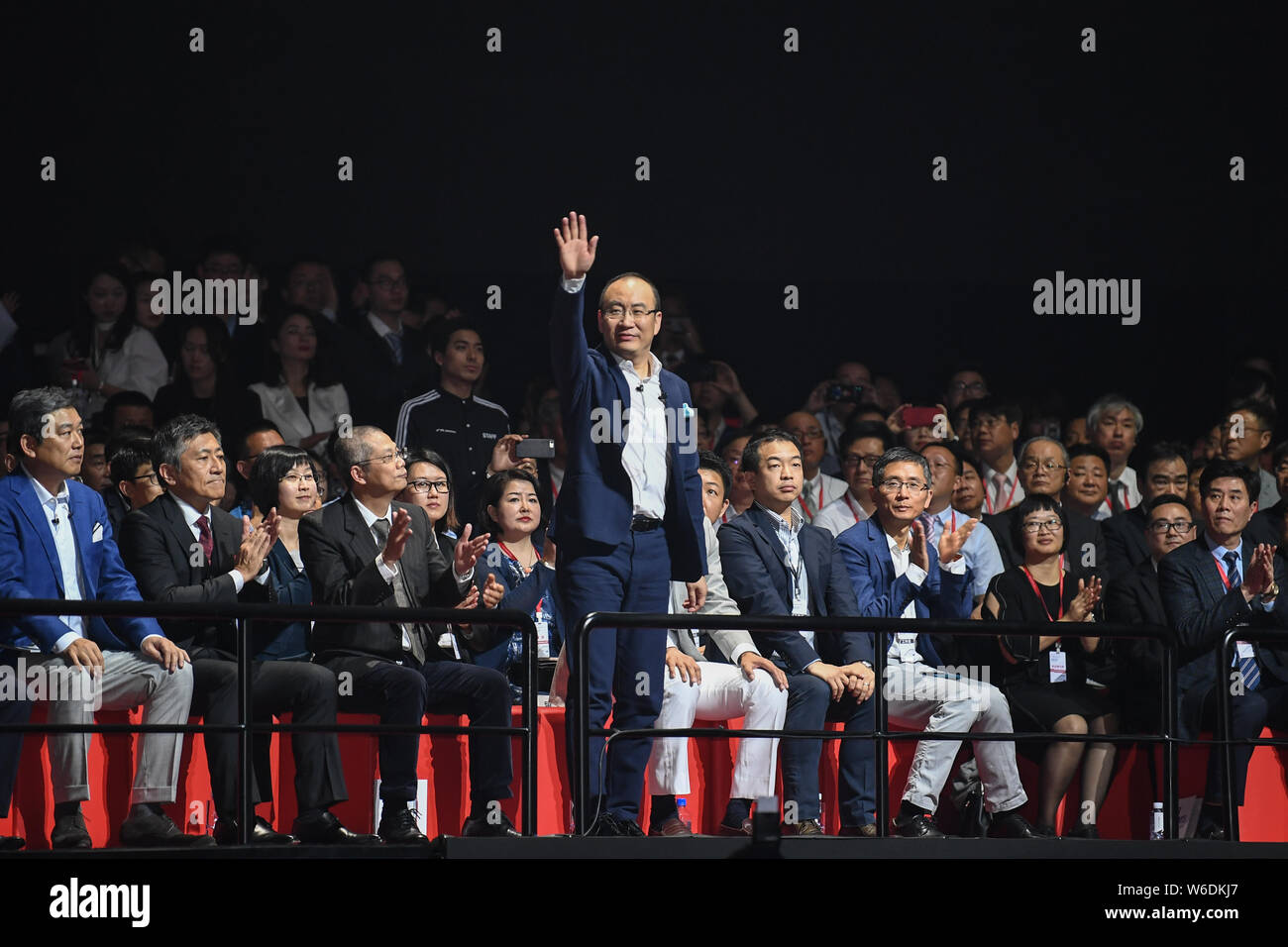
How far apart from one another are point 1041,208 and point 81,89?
5.18 metres

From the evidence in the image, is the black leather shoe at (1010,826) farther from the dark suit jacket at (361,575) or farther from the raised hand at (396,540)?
the raised hand at (396,540)

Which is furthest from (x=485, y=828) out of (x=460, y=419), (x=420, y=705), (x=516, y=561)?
(x=460, y=419)

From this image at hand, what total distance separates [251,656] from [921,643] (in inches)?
106

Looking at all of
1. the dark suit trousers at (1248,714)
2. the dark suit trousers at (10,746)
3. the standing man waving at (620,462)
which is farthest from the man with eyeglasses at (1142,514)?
the dark suit trousers at (10,746)

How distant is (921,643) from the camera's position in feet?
25.1

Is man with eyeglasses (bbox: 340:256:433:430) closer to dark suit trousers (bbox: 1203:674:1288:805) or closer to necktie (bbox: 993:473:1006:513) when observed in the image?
necktie (bbox: 993:473:1006:513)

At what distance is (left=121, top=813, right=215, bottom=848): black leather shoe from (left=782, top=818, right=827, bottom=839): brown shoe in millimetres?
1934

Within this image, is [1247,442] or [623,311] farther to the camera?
[1247,442]

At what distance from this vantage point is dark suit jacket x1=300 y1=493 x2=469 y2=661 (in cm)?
676

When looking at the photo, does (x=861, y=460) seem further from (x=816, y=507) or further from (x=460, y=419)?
(x=460, y=419)

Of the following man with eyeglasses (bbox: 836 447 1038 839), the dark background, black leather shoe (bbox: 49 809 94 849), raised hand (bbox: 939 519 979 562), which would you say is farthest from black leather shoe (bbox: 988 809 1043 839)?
the dark background

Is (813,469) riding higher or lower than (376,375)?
lower

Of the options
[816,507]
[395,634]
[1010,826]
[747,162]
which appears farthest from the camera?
[747,162]
